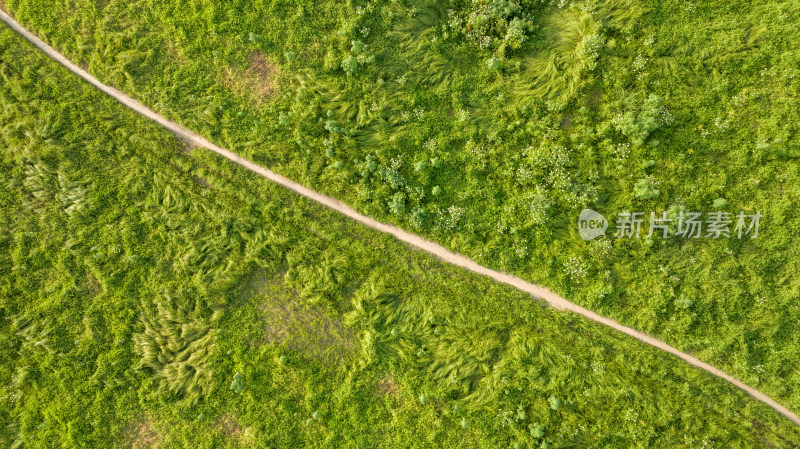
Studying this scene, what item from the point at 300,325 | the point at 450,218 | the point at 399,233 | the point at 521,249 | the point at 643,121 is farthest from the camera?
the point at 399,233

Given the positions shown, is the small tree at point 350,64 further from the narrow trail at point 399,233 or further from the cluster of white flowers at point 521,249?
the cluster of white flowers at point 521,249

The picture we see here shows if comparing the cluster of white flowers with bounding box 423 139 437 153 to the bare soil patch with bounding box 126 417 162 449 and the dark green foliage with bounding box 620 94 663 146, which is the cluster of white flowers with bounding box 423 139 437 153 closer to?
the dark green foliage with bounding box 620 94 663 146

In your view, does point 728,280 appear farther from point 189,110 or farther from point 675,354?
point 189,110

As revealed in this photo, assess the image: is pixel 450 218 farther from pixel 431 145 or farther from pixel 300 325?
pixel 300 325

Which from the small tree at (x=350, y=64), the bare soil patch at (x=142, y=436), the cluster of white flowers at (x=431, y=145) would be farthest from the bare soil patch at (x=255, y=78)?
the bare soil patch at (x=142, y=436)

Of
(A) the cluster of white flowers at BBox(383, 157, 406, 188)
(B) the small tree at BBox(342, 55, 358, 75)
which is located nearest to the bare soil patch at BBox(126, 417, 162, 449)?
(A) the cluster of white flowers at BBox(383, 157, 406, 188)

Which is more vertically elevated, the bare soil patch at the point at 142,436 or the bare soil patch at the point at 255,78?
the bare soil patch at the point at 255,78

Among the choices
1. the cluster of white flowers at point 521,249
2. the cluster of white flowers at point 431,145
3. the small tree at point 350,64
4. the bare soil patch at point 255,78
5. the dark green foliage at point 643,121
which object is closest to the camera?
the dark green foliage at point 643,121

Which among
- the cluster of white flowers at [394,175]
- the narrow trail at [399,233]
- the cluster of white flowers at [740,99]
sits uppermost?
the cluster of white flowers at [740,99]

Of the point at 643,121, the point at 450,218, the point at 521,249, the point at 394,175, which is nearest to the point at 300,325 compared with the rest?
the point at 394,175
